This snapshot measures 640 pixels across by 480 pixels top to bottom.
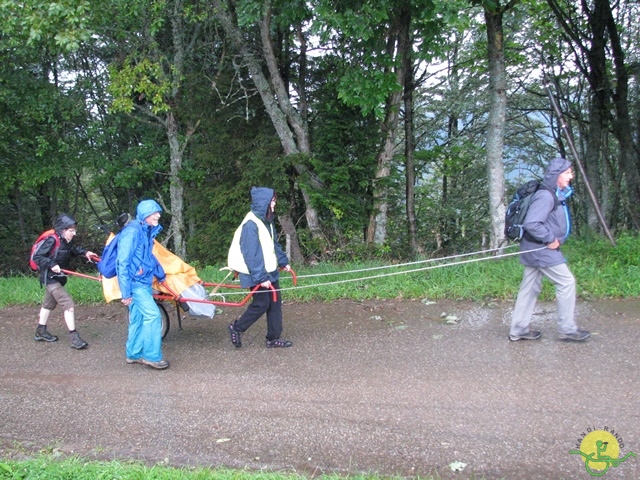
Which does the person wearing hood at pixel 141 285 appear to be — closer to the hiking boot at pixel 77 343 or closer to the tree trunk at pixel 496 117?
the hiking boot at pixel 77 343

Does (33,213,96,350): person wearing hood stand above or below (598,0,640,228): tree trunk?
below

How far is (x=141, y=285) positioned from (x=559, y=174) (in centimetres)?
425

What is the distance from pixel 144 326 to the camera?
18.0 ft

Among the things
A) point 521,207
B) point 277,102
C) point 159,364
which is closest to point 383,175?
point 277,102

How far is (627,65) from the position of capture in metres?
12.3

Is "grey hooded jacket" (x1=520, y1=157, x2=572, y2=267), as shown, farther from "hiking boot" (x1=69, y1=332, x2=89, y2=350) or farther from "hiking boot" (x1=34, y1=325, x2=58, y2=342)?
"hiking boot" (x1=34, y1=325, x2=58, y2=342)

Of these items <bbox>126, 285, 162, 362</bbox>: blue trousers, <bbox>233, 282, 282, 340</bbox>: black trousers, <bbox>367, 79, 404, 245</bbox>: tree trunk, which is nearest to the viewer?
<bbox>126, 285, 162, 362</bbox>: blue trousers

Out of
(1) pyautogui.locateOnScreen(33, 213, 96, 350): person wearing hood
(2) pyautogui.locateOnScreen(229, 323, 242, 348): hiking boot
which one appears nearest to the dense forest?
(1) pyautogui.locateOnScreen(33, 213, 96, 350): person wearing hood

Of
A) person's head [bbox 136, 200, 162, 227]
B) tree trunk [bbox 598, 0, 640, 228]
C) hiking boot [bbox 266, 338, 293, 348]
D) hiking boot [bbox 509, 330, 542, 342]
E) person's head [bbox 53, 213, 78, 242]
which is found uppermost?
tree trunk [bbox 598, 0, 640, 228]

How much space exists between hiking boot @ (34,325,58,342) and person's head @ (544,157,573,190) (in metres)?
5.86

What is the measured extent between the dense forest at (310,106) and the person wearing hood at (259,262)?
10.9 ft

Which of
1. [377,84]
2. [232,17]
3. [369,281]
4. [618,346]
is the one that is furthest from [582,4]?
[618,346]

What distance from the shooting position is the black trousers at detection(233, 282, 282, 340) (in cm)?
580

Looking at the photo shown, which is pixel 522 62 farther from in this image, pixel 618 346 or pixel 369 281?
pixel 618 346
